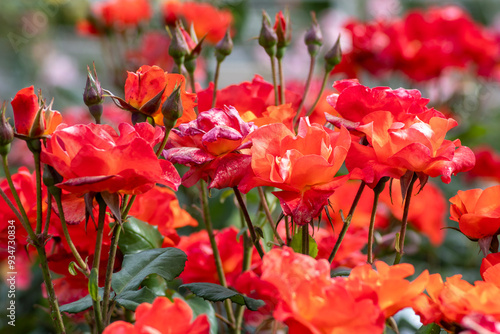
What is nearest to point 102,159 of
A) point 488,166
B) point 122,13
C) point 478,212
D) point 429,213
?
point 478,212

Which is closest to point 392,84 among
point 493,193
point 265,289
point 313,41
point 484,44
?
point 484,44

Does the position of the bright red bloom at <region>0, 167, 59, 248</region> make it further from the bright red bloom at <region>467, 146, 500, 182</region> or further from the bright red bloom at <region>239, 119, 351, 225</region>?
the bright red bloom at <region>467, 146, 500, 182</region>

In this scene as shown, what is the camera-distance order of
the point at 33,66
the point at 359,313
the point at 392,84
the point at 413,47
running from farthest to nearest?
the point at 33,66 → the point at 392,84 → the point at 413,47 → the point at 359,313

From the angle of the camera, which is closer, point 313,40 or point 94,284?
point 94,284

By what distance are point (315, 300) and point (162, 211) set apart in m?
0.24

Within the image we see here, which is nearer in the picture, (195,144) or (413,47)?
(195,144)

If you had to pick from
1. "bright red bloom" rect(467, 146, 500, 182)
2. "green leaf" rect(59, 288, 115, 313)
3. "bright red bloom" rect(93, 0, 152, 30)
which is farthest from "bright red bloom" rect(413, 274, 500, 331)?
"bright red bloom" rect(93, 0, 152, 30)

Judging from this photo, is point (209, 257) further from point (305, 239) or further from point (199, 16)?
point (199, 16)

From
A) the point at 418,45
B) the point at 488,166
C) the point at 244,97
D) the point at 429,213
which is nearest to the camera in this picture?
the point at 244,97

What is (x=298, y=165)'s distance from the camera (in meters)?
0.35

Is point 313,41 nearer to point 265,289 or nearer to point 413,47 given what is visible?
point 265,289

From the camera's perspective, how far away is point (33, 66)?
104 inches

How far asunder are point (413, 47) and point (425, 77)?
0.24 ft

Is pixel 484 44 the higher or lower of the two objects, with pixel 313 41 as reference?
lower
